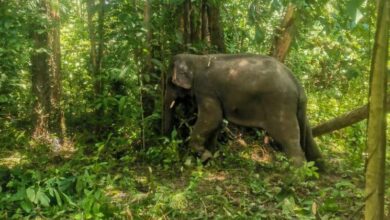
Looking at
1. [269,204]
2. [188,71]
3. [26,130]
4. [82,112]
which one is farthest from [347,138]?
[26,130]

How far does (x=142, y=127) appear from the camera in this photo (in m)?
6.27

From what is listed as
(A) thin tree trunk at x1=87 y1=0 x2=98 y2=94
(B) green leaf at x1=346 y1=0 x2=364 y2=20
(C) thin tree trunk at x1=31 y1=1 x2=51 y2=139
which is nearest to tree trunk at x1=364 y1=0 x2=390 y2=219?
(B) green leaf at x1=346 y1=0 x2=364 y2=20

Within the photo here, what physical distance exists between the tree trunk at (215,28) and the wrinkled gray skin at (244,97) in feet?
3.06

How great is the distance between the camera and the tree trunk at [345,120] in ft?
18.7

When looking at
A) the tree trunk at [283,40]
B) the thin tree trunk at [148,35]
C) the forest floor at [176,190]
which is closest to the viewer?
the forest floor at [176,190]

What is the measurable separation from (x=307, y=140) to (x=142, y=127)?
1997mm

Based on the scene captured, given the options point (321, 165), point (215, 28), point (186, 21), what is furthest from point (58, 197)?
point (215, 28)

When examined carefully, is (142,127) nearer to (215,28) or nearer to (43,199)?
(215,28)

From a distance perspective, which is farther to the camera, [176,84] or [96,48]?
[96,48]

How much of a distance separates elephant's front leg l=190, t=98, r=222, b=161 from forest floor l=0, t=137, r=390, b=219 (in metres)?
0.28

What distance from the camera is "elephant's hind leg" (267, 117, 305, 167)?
5.63 m

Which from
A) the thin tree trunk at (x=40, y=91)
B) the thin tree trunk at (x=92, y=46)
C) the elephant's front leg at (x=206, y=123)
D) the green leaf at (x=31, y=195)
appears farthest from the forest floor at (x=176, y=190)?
the thin tree trunk at (x=92, y=46)

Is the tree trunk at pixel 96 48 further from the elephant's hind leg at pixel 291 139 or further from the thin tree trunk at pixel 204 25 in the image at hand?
the elephant's hind leg at pixel 291 139

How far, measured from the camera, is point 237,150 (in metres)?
6.65
